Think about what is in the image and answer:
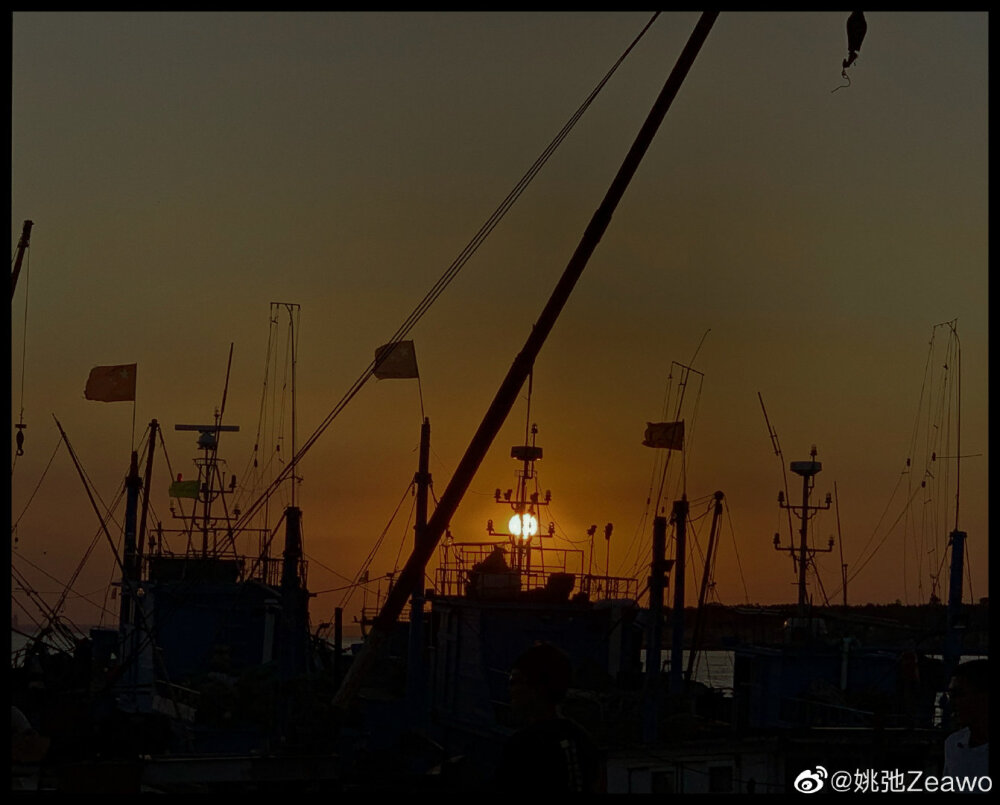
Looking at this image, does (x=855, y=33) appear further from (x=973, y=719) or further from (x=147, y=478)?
(x=147, y=478)

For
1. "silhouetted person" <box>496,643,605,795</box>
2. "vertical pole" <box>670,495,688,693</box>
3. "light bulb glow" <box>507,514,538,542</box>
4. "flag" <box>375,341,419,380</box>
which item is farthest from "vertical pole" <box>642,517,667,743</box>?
"silhouetted person" <box>496,643,605,795</box>

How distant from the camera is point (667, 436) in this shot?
4950cm

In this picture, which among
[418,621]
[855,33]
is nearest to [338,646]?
[418,621]

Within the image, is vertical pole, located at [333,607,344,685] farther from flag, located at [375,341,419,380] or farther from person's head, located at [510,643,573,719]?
person's head, located at [510,643,573,719]

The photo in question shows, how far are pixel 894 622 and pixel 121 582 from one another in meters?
27.4

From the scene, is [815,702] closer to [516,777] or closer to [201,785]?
[201,785]

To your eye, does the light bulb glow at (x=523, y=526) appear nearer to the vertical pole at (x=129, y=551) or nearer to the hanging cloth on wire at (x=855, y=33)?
the vertical pole at (x=129, y=551)

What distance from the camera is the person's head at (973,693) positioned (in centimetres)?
877

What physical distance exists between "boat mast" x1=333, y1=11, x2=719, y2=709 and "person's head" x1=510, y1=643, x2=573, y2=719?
17670 mm

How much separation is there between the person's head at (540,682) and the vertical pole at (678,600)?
101 feet

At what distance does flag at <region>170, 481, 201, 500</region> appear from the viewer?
5103 centimetres

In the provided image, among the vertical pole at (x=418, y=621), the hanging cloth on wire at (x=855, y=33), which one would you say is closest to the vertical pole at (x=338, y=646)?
the vertical pole at (x=418, y=621)
